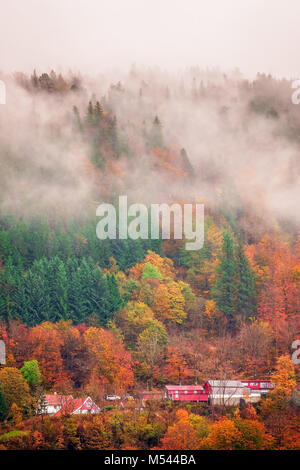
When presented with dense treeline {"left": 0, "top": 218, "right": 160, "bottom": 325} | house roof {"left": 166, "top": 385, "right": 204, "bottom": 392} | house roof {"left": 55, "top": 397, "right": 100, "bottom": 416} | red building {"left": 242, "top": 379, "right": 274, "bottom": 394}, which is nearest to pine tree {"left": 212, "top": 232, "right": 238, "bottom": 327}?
dense treeline {"left": 0, "top": 218, "right": 160, "bottom": 325}

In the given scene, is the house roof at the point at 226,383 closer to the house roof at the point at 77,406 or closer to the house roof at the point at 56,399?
the house roof at the point at 77,406

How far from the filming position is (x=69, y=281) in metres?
73.4

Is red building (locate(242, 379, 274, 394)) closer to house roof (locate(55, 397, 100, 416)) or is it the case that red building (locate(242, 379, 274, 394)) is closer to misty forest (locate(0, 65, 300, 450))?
misty forest (locate(0, 65, 300, 450))

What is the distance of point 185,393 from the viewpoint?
5903 cm

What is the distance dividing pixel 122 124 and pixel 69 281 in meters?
52.5

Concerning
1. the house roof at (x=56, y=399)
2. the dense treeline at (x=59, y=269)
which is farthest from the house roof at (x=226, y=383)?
the dense treeline at (x=59, y=269)

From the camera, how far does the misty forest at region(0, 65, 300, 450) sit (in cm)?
5516

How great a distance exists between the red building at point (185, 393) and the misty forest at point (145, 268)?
2.19ft

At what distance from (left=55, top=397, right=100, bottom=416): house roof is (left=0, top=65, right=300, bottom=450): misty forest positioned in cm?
→ 81

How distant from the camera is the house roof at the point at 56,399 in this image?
55966 millimetres

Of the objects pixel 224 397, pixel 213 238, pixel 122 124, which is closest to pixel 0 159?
pixel 122 124
